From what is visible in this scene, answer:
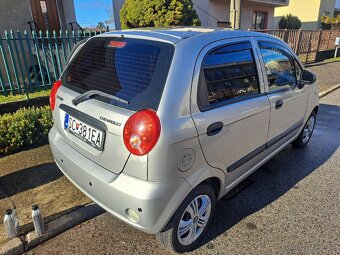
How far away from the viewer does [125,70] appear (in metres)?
2.10

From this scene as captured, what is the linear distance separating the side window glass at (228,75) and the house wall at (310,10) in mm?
24579

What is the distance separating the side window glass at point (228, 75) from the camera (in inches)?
83.9

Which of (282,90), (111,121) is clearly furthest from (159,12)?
(111,121)

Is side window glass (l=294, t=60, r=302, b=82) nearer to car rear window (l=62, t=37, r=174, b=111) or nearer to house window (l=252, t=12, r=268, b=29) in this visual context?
car rear window (l=62, t=37, r=174, b=111)

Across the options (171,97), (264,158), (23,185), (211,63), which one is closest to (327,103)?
(264,158)

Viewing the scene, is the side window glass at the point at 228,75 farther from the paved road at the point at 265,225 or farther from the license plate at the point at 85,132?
the paved road at the point at 265,225

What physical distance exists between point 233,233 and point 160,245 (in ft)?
2.27

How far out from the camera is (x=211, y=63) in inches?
86.3

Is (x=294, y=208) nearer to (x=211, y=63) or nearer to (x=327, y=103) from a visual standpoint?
(x=211, y=63)

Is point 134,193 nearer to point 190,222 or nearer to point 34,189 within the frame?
point 190,222

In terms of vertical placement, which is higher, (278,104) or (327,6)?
(327,6)

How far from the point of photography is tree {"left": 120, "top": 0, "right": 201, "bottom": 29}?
8.14 meters

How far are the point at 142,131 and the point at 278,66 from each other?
209 centimetres

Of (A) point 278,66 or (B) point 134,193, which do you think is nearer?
(B) point 134,193
